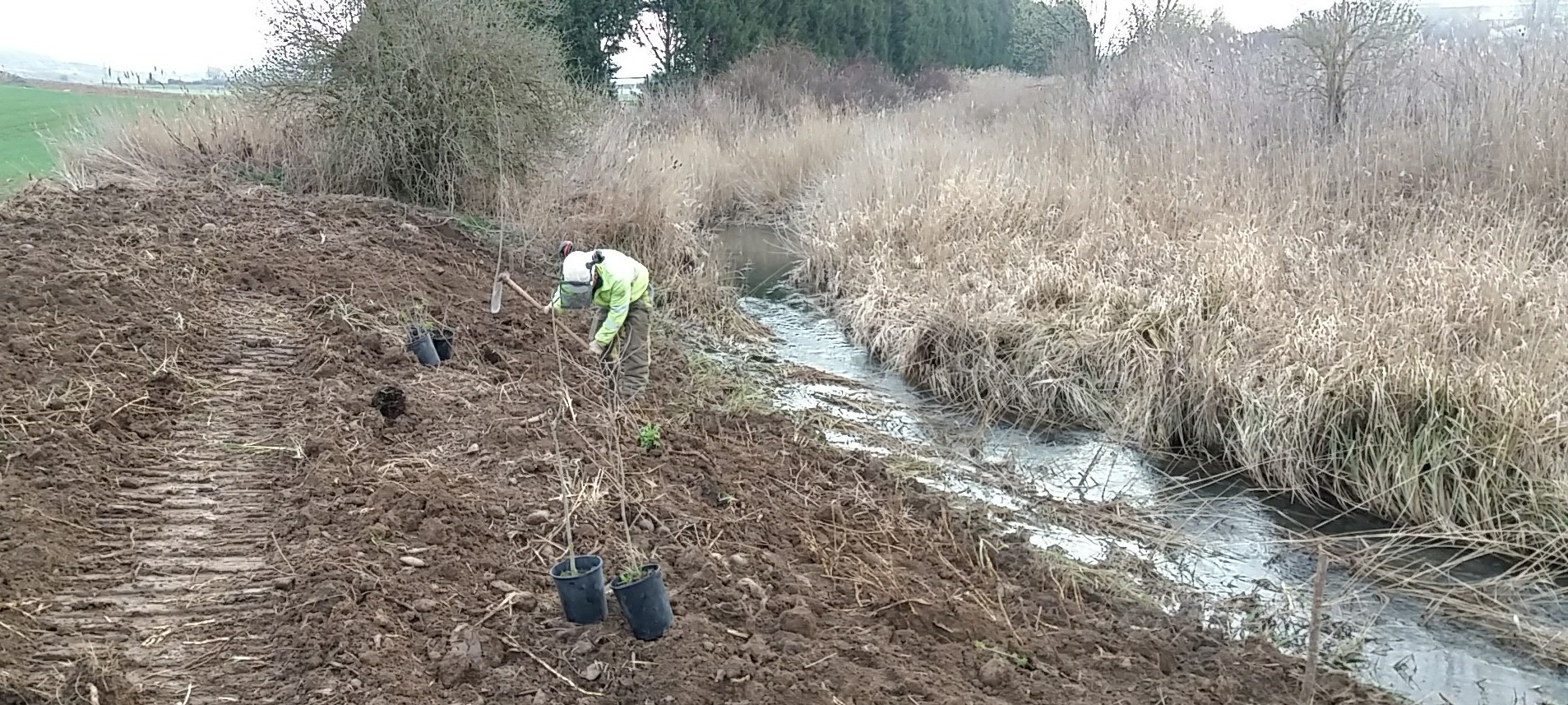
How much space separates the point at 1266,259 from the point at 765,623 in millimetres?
5836

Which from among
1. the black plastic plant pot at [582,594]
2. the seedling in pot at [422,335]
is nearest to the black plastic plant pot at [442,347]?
the seedling in pot at [422,335]

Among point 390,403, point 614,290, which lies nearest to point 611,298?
point 614,290

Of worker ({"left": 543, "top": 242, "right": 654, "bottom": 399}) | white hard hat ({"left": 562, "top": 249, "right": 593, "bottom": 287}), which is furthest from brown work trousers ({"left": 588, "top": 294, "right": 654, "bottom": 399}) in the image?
white hard hat ({"left": 562, "top": 249, "right": 593, "bottom": 287})

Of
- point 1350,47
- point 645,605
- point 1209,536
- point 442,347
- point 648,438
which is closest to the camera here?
point 645,605

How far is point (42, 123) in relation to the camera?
13.1 m

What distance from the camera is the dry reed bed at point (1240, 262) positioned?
5816mm

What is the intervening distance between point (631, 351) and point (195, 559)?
330cm

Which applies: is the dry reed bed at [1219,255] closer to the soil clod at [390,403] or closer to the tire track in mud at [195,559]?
the soil clod at [390,403]

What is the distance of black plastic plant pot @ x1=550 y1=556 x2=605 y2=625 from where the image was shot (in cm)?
336

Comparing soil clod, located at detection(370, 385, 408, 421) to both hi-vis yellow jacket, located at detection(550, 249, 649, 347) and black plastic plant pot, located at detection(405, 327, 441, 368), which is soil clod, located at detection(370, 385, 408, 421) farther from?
hi-vis yellow jacket, located at detection(550, 249, 649, 347)

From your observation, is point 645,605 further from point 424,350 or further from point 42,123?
point 42,123

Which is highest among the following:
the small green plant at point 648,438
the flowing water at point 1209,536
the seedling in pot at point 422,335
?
the seedling in pot at point 422,335

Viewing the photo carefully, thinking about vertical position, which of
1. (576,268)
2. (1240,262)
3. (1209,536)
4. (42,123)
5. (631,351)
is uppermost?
(42,123)

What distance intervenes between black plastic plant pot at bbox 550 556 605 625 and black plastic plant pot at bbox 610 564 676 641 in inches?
2.5
